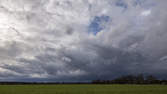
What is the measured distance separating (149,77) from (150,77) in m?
1.17

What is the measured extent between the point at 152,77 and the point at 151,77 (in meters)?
1.09

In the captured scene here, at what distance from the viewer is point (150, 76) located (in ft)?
652

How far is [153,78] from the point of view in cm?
19275

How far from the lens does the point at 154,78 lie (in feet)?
634

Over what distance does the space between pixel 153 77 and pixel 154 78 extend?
81.8 inches

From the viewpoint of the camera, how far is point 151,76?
19775 cm

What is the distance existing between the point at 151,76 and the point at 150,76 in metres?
1.22

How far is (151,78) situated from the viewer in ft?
632

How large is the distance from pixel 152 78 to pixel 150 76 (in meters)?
6.25

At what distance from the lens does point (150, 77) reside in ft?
645

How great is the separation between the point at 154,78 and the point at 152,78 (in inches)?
108

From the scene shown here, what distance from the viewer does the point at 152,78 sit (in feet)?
632

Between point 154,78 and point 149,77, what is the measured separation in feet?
19.1

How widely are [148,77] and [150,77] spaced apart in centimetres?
244
